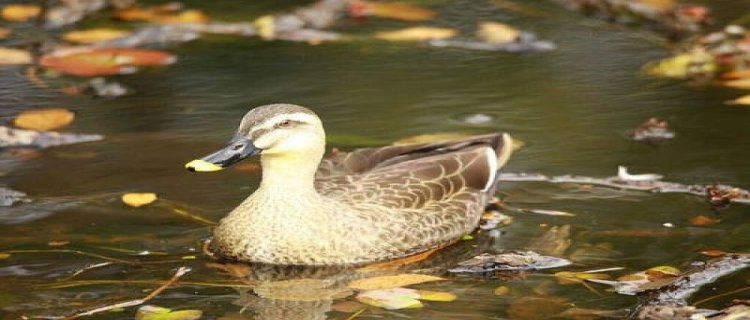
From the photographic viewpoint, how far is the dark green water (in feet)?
22.5

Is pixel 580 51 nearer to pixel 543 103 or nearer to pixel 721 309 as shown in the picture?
pixel 543 103

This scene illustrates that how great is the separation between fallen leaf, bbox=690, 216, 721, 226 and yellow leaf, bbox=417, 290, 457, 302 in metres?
1.51

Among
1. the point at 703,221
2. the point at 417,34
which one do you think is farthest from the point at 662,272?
the point at 417,34

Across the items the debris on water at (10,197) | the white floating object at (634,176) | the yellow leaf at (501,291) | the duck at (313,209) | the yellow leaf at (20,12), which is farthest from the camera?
the yellow leaf at (20,12)

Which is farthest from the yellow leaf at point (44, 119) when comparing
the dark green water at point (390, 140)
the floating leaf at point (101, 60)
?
the floating leaf at point (101, 60)

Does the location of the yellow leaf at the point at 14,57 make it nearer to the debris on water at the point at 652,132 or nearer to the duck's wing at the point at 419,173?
the duck's wing at the point at 419,173

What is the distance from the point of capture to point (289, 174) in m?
7.39

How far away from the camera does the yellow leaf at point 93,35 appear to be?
457 inches

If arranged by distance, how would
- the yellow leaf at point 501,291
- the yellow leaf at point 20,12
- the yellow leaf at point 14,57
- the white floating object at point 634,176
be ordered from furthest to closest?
the yellow leaf at point 20,12
the yellow leaf at point 14,57
the white floating object at point 634,176
the yellow leaf at point 501,291

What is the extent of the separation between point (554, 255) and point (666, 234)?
0.61 meters

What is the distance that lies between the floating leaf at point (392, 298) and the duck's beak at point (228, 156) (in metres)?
0.85

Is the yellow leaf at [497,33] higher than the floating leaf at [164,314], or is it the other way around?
the yellow leaf at [497,33]

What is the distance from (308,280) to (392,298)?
524 mm

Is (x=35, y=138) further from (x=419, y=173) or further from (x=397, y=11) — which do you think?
(x=397, y=11)
